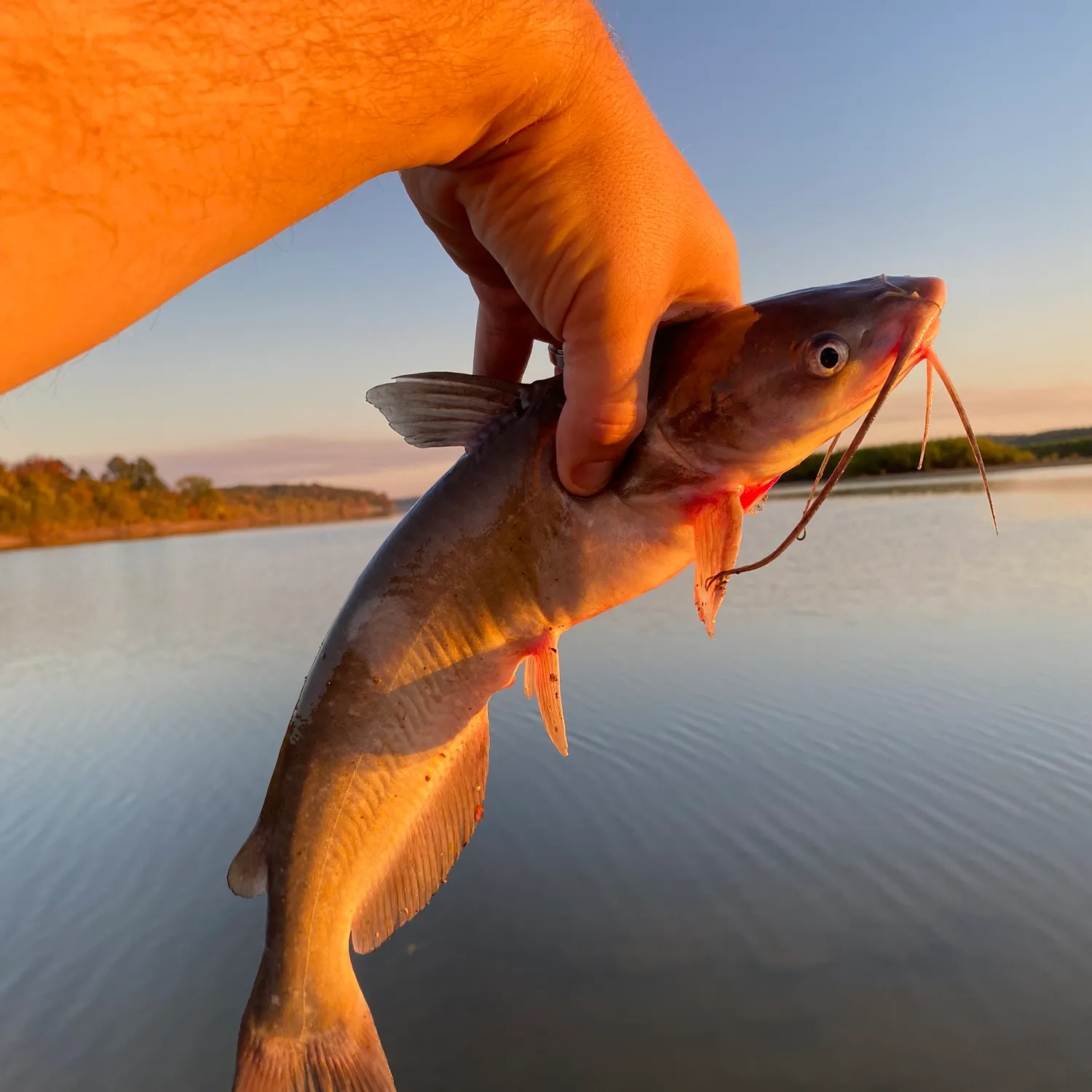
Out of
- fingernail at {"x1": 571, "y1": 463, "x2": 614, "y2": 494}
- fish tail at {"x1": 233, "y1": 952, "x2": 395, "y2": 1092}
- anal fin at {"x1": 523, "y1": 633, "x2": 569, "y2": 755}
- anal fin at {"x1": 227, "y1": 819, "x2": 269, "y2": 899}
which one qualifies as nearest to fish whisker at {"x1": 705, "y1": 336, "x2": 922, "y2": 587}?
fingernail at {"x1": 571, "y1": 463, "x2": 614, "y2": 494}

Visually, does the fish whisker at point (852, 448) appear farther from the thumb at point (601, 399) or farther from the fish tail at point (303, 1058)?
the fish tail at point (303, 1058)

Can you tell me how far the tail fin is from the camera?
6.98 feet

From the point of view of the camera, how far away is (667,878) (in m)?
5.02

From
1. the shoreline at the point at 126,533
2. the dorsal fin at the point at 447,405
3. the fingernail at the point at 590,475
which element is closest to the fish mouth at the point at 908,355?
the fingernail at the point at 590,475

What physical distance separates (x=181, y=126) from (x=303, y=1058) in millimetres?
2333

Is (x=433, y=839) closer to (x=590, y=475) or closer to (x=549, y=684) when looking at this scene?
(x=549, y=684)

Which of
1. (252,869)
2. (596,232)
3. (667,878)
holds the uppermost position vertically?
(596,232)

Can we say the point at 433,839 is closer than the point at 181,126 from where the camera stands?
No

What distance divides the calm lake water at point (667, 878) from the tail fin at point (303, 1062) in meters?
1.87

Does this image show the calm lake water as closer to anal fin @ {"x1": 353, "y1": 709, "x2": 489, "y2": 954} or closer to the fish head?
anal fin @ {"x1": 353, "y1": 709, "x2": 489, "y2": 954}

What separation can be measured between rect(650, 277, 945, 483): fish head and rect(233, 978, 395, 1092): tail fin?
194cm

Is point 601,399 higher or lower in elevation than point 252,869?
Result: higher

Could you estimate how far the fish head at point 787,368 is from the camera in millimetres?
1810

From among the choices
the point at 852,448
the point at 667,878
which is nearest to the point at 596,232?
the point at 852,448
